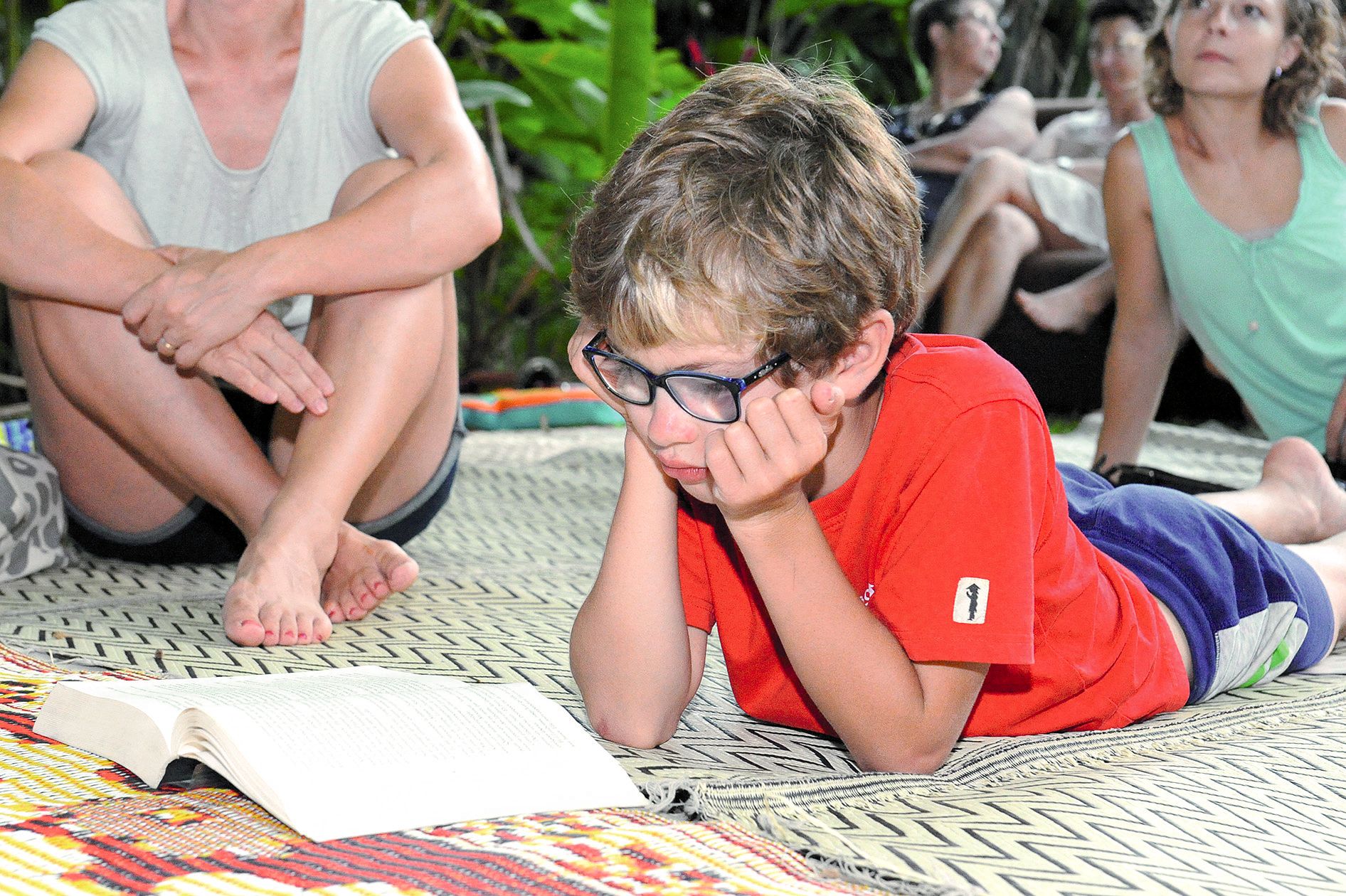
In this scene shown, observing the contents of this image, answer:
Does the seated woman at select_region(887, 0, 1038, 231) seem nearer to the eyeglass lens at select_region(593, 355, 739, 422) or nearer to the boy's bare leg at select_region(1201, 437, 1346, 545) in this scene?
the boy's bare leg at select_region(1201, 437, 1346, 545)

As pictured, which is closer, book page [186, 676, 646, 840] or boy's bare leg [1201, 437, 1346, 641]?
book page [186, 676, 646, 840]

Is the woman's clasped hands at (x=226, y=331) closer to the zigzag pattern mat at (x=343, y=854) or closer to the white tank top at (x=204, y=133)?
the white tank top at (x=204, y=133)

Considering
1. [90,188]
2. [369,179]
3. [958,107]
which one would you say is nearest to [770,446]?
[369,179]

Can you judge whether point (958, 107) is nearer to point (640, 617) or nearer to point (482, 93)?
point (482, 93)

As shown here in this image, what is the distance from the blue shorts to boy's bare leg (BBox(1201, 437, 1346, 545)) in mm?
170

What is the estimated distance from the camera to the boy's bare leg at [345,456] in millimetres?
1281

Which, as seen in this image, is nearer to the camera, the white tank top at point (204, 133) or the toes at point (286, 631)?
the toes at point (286, 631)

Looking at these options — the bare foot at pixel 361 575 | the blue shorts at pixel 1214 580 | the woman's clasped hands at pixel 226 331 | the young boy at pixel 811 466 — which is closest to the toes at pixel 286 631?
the bare foot at pixel 361 575

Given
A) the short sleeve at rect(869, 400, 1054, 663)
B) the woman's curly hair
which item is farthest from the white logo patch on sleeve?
the woman's curly hair

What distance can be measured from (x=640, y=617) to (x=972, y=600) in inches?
9.4

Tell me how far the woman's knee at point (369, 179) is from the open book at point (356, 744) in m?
0.71

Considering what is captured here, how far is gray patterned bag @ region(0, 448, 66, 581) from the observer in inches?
58.2

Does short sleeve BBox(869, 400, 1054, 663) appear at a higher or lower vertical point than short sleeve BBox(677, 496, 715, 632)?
higher

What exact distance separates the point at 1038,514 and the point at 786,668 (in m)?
0.23
